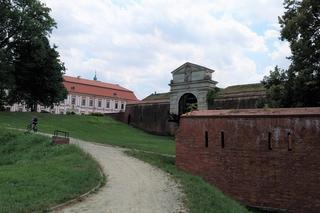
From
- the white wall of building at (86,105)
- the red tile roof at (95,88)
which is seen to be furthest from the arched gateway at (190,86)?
the red tile roof at (95,88)

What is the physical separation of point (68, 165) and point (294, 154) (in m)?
8.00

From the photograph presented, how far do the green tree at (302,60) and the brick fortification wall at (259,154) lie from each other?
150 inches

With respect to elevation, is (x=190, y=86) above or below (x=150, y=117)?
above

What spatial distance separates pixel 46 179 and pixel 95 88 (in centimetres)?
8042

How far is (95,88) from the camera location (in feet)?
304

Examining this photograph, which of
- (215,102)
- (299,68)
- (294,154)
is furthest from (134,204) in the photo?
(215,102)

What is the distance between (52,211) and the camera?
973 cm

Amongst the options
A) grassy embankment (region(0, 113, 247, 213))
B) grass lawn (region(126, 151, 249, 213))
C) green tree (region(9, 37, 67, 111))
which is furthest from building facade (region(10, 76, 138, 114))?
grass lawn (region(126, 151, 249, 213))

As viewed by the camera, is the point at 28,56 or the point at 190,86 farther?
the point at 28,56

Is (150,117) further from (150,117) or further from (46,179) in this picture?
(46,179)

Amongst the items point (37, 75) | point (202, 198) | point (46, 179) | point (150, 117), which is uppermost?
point (37, 75)

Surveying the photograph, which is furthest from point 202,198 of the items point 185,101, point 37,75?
point 37,75

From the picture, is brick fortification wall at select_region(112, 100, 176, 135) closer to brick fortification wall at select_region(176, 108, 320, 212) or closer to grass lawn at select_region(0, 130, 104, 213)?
grass lawn at select_region(0, 130, 104, 213)

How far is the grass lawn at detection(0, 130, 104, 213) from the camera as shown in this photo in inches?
404
